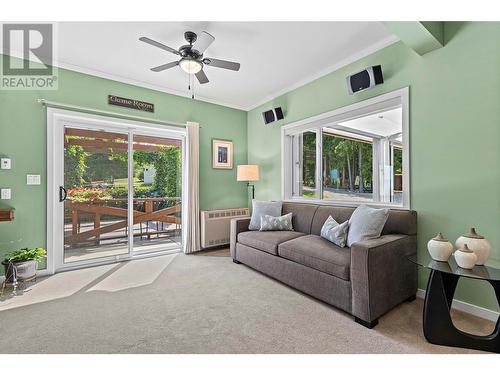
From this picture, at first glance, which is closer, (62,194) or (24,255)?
(24,255)

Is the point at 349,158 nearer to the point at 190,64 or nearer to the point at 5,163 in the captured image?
the point at 190,64

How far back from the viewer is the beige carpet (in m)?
1.68

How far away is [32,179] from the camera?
2.97m

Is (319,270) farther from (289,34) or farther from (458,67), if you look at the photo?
(289,34)

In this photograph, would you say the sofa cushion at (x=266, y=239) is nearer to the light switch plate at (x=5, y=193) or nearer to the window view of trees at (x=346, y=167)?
the window view of trees at (x=346, y=167)

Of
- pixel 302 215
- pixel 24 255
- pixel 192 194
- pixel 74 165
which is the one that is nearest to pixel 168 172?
pixel 192 194

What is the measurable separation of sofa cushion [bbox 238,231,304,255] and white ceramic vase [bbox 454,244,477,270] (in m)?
1.61

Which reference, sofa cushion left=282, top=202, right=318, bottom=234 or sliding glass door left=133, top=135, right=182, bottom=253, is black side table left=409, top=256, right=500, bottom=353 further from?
sliding glass door left=133, top=135, right=182, bottom=253

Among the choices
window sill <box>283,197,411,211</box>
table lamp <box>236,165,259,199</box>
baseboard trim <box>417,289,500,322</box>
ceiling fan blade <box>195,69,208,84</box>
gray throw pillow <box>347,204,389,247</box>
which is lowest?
baseboard trim <box>417,289,500,322</box>

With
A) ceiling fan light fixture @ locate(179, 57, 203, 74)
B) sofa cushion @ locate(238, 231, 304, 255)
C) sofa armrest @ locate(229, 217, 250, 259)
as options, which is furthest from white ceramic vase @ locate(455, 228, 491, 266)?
ceiling fan light fixture @ locate(179, 57, 203, 74)

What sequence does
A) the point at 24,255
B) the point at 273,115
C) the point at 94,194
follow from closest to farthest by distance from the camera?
1. the point at 24,255
2. the point at 94,194
3. the point at 273,115

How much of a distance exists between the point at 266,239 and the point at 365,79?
226 cm

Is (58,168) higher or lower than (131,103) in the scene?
lower
